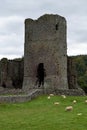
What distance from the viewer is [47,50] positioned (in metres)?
47.4

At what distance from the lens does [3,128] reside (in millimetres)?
20000

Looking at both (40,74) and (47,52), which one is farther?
(40,74)

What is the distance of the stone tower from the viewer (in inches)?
1859

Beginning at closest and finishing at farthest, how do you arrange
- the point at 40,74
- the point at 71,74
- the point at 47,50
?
the point at 47,50 < the point at 40,74 < the point at 71,74

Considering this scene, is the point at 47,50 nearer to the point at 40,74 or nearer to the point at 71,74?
the point at 40,74

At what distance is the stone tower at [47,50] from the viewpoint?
47219 millimetres

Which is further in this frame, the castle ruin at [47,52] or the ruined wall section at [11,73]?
the ruined wall section at [11,73]

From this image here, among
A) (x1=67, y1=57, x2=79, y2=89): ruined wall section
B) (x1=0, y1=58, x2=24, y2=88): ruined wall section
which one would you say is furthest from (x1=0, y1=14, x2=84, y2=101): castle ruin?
(x1=0, y1=58, x2=24, y2=88): ruined wall section

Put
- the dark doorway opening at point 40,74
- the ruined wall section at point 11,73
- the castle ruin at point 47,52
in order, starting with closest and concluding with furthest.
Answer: the castle ruin at point 47,52, the dark doorway opening at point 40,74, the ruined wall section at point 11,73

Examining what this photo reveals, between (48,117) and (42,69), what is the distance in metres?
25.4

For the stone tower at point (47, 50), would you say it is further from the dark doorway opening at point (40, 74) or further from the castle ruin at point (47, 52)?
the dark doorway opening at point (40, 74)

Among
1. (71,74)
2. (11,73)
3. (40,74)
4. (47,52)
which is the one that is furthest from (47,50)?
(11,73)

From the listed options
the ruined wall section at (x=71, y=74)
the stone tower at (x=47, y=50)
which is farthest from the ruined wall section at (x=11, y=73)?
the ruined wall section at (x=71, y=74)

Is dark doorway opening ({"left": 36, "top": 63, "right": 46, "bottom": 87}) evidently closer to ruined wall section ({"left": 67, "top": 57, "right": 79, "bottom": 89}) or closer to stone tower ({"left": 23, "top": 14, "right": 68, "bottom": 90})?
stone tower ({"left": 23, "top": 14, "right": 68, "bottom": 90})
